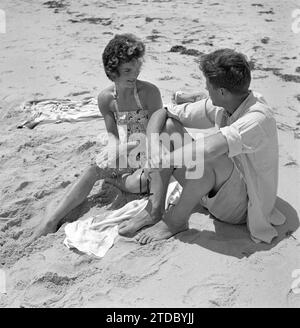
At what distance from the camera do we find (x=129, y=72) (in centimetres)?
342

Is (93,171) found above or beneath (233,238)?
above

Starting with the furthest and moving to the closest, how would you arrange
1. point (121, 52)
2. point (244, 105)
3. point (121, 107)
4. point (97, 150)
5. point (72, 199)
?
point (97, 150) → point (121, 107) → point (72, 199) → point (121, 52) → point (244, 105)

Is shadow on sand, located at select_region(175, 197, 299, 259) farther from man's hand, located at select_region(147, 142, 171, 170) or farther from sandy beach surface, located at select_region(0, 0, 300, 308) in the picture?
man's hand, located at select_region(147, 142, 171, 170)

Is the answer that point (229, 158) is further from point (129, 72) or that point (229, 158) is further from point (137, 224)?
point (129, 72)

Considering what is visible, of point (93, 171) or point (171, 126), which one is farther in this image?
point (93, 171)

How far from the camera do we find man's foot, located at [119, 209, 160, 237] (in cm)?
321

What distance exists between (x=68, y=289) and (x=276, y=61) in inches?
161

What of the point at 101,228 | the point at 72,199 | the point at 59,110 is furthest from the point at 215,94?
the point at 59,110

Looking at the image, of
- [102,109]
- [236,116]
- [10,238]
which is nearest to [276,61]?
[102,109]

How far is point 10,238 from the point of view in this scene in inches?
137

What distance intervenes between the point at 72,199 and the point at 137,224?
0.54 metres

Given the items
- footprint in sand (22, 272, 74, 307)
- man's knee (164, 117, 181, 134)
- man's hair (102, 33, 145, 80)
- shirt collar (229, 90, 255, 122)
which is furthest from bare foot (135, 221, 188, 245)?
man's hair (102, 33, 145, 80)

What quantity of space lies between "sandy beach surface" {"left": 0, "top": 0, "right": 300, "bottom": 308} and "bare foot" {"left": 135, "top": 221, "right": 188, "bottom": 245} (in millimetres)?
39

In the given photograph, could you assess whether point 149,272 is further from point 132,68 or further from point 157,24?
point 157,24
